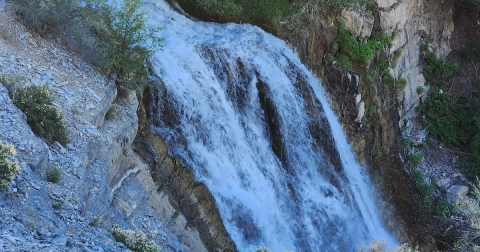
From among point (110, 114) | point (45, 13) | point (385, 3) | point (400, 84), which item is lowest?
point (110, 114)

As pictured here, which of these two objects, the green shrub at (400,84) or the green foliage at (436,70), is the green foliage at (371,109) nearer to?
the green shrub at (400,84)

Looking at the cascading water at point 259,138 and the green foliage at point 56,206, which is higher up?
the cascading water at point 259,138

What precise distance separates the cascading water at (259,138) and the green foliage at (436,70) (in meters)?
5.80

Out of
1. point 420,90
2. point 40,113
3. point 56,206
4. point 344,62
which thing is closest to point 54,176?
point 56,206

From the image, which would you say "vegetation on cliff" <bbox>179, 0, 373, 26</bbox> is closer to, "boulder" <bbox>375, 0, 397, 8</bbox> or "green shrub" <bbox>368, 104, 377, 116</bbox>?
"boulder" <bbox>375, 0, 397, 8</bbox>

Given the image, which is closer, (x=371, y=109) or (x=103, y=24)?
(x=103, y=24)

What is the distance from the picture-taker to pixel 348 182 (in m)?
13.0

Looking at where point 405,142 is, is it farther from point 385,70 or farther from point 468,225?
point 468,225

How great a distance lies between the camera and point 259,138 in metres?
11.5

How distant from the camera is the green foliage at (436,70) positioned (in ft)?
56.1

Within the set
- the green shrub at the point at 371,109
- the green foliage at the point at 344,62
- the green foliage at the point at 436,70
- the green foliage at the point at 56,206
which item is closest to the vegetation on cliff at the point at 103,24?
the green foliage at the point at 56,206

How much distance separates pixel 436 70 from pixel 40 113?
15012mm

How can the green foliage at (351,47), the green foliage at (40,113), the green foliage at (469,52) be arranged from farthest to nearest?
the green foliage at (469,52) < the green foliage at (351,47) < the green foliage at (40,113)

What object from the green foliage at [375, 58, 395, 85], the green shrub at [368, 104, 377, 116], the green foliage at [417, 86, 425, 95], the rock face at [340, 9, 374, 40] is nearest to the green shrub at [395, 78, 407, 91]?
the green foliage at [375, 58, 395, 85]
